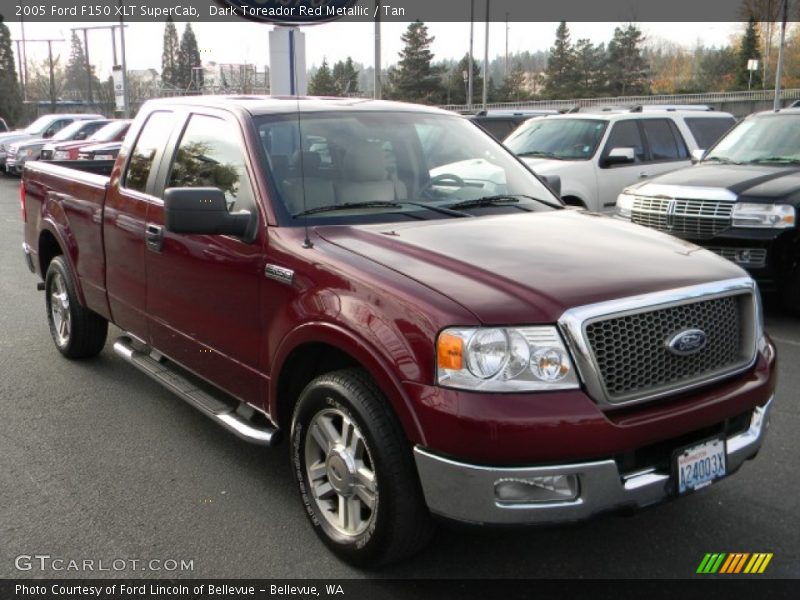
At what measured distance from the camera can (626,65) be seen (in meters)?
76.1

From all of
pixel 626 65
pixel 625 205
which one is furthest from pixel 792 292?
pixel 626 65

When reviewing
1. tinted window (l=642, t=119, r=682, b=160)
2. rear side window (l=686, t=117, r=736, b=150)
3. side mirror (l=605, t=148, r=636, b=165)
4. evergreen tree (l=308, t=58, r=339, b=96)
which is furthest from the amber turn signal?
evergreen tree (l=308, t=58, r=339, b=96)

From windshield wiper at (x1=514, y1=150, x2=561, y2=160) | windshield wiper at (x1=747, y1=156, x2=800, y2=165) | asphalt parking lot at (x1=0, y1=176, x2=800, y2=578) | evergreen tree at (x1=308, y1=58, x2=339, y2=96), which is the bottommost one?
asphalt parking lot at (x1=0, y1=176, x2=800, y2=578)

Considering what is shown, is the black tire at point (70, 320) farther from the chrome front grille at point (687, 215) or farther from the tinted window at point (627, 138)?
the tinted window at point (627, 138)

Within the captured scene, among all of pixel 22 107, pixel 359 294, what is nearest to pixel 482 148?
Result: pixel 359 294

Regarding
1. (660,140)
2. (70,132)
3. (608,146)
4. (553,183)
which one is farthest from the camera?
(70,132)

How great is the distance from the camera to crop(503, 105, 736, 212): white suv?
10.2m

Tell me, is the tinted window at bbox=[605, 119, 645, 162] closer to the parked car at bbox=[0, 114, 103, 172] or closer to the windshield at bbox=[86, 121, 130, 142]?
the windshield at bbox=[86, 121, 130, 142]

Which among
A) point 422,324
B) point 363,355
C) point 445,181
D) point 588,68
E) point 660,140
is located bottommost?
point 363,355

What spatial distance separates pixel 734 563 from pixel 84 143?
18631 mm

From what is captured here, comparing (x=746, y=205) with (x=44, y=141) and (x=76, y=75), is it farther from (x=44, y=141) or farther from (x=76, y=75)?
(x=76, y=75)

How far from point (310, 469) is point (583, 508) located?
1197 millimetres

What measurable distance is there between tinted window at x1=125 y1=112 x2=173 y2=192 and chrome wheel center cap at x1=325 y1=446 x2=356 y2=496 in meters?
2.32

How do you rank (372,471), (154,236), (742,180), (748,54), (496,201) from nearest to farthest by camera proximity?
(372,471)
(496,201)
(154,236)
(742,180)
(748,54)
